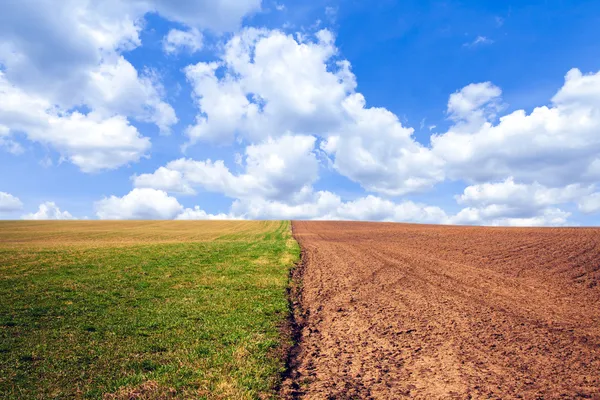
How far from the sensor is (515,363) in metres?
8.14

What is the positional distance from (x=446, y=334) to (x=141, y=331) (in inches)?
368

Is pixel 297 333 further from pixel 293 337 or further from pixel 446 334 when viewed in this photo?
pixel 446 334

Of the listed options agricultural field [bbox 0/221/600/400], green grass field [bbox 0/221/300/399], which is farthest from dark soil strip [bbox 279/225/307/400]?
green grass field [bbox 0/221/300/399]

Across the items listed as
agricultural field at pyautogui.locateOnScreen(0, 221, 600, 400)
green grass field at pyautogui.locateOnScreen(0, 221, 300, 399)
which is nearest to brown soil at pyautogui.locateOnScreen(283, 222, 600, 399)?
agricultural field at pyautogui.locateOnScreen(0, 221, 600, 400)

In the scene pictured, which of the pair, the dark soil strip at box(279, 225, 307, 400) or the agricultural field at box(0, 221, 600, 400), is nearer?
the dark soil strip at box(279, 225, 307, 400)

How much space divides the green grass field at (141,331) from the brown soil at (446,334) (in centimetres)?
135

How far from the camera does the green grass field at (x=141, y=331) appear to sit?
712 centimetres

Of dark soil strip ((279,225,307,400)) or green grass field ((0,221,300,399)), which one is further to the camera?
green grass field ((0,221,300,399))

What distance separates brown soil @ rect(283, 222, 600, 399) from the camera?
7.09m

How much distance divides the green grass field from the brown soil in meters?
1.35

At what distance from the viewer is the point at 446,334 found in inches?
396

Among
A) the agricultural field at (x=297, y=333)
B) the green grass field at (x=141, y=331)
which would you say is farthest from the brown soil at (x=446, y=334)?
the green grass field at (x=141, y=331)

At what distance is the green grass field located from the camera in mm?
7121

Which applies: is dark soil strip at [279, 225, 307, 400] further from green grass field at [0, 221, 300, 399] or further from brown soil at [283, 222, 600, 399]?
green grass field at [0, 221, 300, 399]
